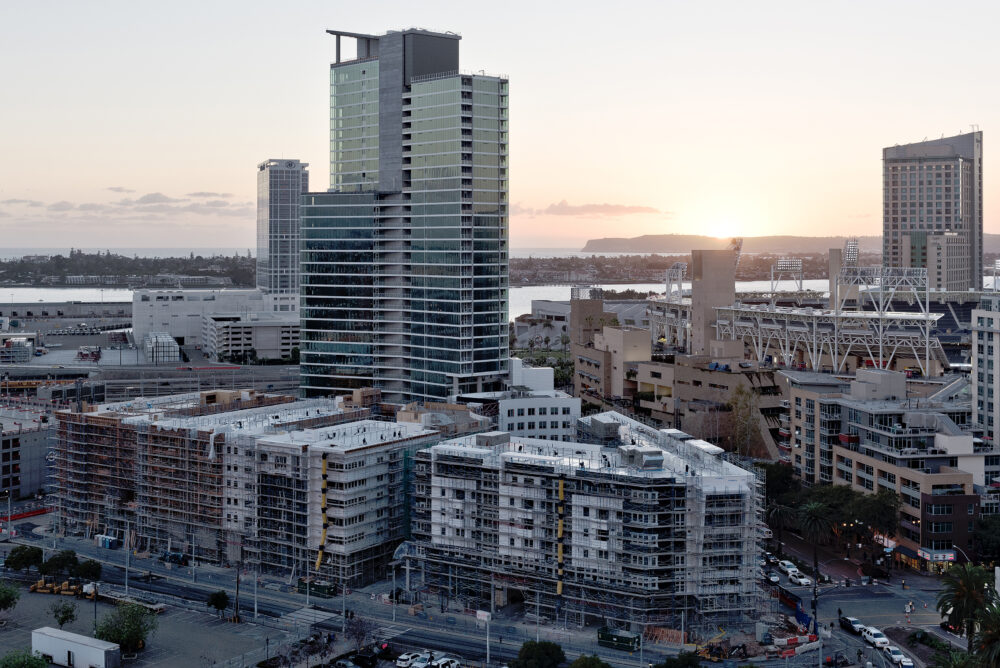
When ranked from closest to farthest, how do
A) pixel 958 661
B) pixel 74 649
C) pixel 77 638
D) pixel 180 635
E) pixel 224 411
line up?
pixel 958 661, pixel 74 649, pixel 77 638, pixel 180 635, pixel 224 411

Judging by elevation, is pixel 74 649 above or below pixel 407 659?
above

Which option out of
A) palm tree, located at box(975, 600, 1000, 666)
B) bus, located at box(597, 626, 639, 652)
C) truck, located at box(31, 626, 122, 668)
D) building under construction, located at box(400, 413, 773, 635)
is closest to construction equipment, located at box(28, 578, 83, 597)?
truck, located at box(31, 626, 122, 668)

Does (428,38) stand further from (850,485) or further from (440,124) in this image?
(850,485)

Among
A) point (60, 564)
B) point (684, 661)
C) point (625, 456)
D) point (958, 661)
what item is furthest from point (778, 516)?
point (60, 564)

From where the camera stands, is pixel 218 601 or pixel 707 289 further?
pixel 707 289

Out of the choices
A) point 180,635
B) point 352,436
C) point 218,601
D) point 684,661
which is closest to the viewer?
point 684,661

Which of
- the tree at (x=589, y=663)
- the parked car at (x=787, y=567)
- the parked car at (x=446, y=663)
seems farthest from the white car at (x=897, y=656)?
the parked car at (x=446, y=663)

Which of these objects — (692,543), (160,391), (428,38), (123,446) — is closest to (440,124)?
(428,38)

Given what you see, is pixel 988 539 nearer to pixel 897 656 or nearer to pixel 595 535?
pixel 897 656
